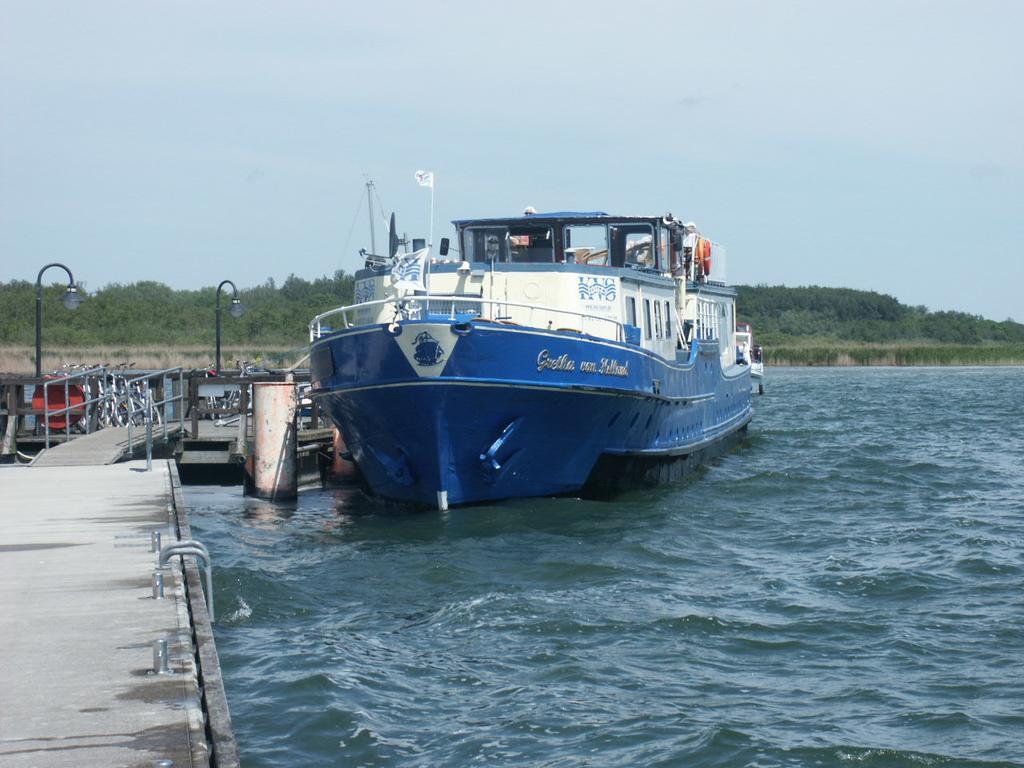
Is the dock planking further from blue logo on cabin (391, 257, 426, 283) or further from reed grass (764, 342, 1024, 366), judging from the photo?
reed grass (764, 342, 1024, 366)

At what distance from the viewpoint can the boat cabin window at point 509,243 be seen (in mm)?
19672

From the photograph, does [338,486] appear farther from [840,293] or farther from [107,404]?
[840,293]

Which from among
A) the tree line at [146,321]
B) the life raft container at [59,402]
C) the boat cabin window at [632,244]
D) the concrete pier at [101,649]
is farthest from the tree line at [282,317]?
the concrete pier at [101,649]

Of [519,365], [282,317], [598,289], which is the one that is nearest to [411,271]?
[519,365]

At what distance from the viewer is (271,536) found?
52.5 ft

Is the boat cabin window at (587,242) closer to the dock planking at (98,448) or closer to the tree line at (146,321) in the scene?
the dock planking at (98,448)

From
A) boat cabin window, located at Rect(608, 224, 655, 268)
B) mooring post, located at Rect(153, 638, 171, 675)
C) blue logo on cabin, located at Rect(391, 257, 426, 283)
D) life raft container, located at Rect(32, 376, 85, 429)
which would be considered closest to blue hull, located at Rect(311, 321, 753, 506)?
blue logo on cabin, located at Rect(391, 257, 426, 283)

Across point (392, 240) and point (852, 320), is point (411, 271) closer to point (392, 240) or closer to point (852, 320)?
point (392, 240)

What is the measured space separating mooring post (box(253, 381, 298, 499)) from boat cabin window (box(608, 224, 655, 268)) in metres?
5.47

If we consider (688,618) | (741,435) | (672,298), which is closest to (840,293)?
(741,435)

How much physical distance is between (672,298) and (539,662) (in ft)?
41.1

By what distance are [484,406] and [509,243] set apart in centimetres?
483

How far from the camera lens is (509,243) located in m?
19.8

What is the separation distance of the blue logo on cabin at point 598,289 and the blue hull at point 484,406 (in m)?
1.15
